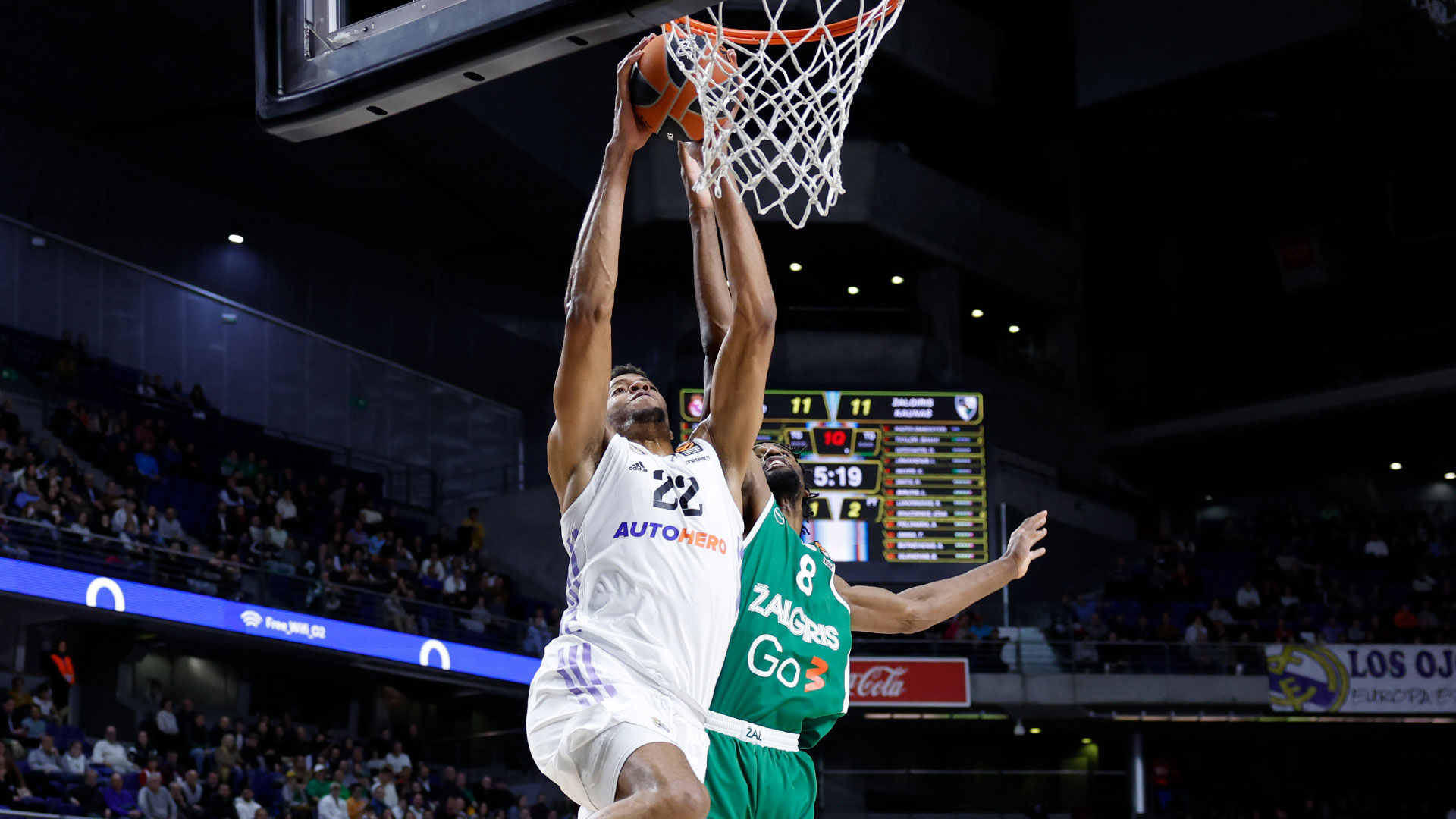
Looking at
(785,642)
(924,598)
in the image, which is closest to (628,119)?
(785,642)

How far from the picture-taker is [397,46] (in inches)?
168

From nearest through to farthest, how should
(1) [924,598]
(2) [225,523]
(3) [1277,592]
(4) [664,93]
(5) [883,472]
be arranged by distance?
(4) [664,93] < (1) [924,598] < (2) [225,523] < (5) [883,472] < (3) [1277,592]

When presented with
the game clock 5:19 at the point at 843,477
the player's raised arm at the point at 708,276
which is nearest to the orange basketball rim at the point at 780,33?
the player's raised arm at the point at 708,276

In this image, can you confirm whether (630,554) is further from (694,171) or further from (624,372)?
(694,171)

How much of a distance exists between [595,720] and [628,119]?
1.71m

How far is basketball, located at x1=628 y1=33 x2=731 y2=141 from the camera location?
175 inches

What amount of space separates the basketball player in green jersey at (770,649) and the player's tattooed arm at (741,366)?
0.68 ft

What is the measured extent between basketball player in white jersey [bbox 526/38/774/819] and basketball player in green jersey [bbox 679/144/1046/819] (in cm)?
19

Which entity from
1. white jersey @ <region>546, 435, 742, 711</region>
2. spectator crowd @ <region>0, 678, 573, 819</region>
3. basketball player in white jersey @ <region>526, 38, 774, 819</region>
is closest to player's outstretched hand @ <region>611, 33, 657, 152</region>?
basketball player in white jersey @ <region>526, 38, 774, 819</region>

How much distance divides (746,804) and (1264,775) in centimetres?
2270

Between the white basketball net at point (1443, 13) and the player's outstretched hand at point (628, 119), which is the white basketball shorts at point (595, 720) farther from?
the white basketball net at point (1443, 13)

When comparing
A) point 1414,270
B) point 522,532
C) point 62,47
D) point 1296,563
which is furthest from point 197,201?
point 1414,270

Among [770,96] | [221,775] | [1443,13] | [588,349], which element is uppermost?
[1443,13]

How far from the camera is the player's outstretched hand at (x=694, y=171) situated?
4715 millimetres
